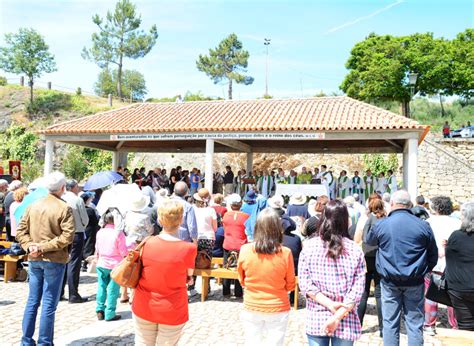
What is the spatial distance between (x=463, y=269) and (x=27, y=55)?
48.7 metres

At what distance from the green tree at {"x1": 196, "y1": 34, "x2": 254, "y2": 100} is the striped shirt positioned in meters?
48.8

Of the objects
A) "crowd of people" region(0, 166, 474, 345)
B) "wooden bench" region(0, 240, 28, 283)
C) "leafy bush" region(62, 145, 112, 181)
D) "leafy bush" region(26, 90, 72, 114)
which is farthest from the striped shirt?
"leafy bush" region(26, 90, 72, 114)

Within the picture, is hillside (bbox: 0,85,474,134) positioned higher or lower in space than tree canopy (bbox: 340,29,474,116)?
Answer: lower

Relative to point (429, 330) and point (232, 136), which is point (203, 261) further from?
point (232, 136)

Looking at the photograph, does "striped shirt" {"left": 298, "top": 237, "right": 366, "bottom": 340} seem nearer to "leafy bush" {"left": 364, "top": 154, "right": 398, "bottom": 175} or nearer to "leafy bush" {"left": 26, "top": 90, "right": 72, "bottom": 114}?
"leafy bush" {"left": 364, "top": 154, "right": 398, "bottom": 175}

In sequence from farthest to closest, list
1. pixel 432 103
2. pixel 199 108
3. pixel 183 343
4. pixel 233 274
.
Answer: pixel 432 103
pixel 199 108
pixel 233 274
pixel 183 343

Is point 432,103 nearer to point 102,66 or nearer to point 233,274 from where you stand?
point 102,66

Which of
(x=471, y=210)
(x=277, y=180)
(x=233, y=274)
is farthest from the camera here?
(x=277, y=180)

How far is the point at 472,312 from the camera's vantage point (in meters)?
3.76

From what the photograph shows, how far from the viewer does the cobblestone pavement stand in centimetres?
464

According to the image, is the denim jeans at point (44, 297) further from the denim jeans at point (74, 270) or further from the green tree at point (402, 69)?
the green tree at point (402, 69)

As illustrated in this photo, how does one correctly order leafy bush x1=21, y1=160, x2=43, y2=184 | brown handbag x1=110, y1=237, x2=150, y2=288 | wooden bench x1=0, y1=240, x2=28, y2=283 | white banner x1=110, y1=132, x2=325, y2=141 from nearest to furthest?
brown handbag x1=110, y1=237, x2=150, y2=288 → wooden bench x1=0, y1=240, x2=28, y2=283 → white banner x1=110, y1=132, x2=325, y2=141 → leafy bush x1=21, y1=160, x2=43, y2=184

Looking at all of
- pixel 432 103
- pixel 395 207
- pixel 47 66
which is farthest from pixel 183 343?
pixel 432 103

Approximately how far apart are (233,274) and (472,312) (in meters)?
3.29
